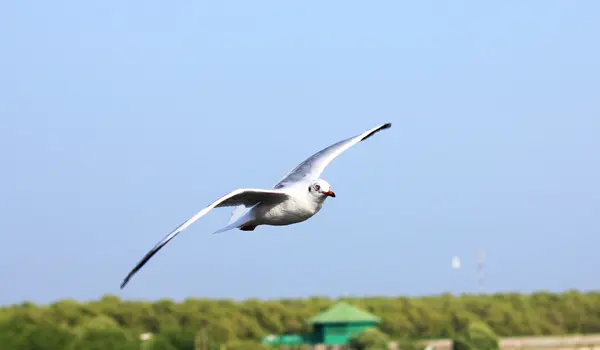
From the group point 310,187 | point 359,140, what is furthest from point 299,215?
point 359,140

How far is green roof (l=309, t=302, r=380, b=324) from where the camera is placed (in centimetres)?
10206

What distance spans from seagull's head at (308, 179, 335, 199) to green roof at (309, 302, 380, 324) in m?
82.4

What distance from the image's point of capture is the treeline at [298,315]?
95.1 meters

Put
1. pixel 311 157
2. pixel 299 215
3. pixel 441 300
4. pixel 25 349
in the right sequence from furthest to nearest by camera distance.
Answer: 1. pixel 441 300
2. pixel 25 349
3. pixel 311 157
4. pixel 299 215

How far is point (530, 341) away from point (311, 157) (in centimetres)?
8485

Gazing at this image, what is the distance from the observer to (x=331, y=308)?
107375mm

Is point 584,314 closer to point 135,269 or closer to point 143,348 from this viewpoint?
point 143,348

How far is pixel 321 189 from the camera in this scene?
19.8 meters

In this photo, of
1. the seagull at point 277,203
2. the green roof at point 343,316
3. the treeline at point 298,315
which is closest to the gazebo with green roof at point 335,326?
the green roof at point 343,316

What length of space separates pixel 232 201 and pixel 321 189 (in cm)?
133

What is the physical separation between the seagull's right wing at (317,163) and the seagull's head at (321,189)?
4.49 feet

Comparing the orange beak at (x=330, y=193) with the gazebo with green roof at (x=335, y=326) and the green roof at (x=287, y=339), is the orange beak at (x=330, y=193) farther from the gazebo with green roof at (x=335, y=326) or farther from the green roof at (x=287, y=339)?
the gazebo with green roof at (x=335, y=326)

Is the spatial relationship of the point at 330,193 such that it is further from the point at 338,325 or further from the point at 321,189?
the point at 338,325

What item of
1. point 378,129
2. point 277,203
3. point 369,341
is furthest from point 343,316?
point 277,203
